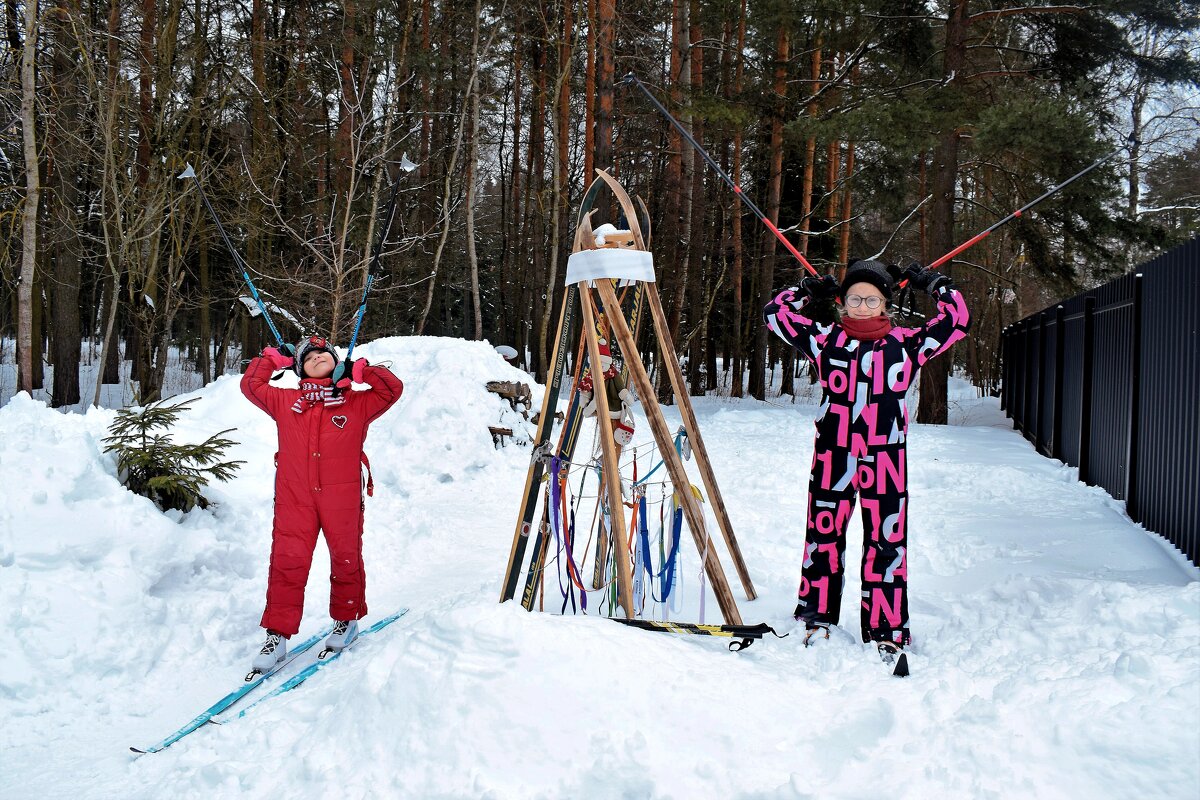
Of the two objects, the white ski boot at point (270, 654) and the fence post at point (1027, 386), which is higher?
the fence post at point (1027, 386)

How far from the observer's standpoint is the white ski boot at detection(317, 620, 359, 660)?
3930mm

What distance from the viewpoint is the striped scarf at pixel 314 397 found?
3939mm

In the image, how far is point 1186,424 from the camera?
465 cm

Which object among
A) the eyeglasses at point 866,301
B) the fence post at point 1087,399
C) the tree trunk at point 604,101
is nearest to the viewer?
the eyeglasses at point 866,301

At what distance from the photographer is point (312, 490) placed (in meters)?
3.93

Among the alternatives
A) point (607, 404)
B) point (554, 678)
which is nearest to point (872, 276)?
point (607, 404)

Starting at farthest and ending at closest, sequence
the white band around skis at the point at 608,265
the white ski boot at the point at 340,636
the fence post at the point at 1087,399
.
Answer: the fence post at the point at 1087,399, the white ski boot at the point at 340,636, the white band around skis at the point at 608,265

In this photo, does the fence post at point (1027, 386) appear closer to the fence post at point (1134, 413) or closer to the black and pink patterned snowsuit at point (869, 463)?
the fence post at point (1134, 413)

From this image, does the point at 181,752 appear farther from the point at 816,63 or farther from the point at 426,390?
the point at 816,63

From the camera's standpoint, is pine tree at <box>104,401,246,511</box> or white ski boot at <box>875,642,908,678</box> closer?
white ski boot at <box>875,642,908,678</box>

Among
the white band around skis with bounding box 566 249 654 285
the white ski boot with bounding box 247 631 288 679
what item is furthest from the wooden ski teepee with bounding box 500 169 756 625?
the white ski boot with bounding box 247 631 288 679

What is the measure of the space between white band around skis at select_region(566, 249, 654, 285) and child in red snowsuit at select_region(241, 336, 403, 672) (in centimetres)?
113

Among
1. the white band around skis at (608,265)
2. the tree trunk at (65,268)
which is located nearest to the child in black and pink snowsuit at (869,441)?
the white band around skis at (608,265)

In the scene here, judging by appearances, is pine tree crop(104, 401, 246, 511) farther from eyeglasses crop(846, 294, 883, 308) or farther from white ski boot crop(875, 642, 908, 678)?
white ski boot crop(875, 642, 908, 678)
